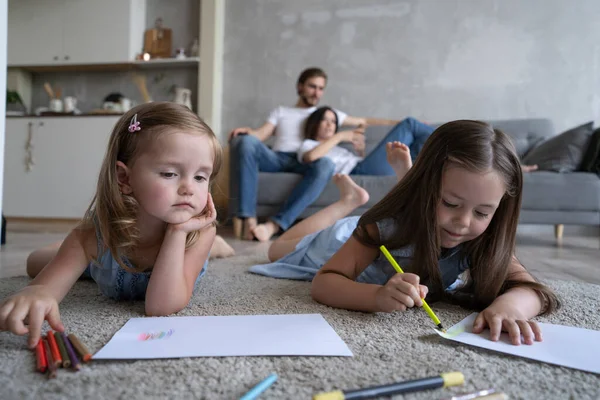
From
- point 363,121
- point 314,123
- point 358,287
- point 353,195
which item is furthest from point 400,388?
→ point 363,121

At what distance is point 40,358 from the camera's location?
1.83ft

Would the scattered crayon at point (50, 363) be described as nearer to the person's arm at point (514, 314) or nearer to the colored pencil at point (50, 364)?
the colored pencil at point (50, 364)

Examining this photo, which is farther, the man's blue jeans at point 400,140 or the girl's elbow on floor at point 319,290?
the man's blue jeans at point 400,140

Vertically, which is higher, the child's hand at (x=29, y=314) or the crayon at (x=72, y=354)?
the child's hand at (x=29, y=314)

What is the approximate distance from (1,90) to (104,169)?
92 cm

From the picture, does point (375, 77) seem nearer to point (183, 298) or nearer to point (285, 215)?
point (285, 215)

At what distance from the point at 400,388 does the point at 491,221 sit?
495mm

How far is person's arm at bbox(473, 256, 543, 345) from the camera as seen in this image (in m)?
0.68

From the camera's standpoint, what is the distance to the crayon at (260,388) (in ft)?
1.53

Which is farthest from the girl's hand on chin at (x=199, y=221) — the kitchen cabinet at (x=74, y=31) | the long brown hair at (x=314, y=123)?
the kitchen cabinet at (x=74, y=31)

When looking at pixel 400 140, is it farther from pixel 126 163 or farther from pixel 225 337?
pixel 225 337

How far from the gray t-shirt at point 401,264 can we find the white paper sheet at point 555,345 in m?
0.18

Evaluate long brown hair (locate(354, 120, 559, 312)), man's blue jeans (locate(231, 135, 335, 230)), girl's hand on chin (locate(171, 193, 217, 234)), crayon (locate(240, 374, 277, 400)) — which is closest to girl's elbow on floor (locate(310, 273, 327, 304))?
long brown hair (locate(354, 120, 559, 312))

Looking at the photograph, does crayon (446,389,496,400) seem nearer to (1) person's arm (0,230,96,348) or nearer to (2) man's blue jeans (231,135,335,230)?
(1) person's arm (0,230,96,348)
